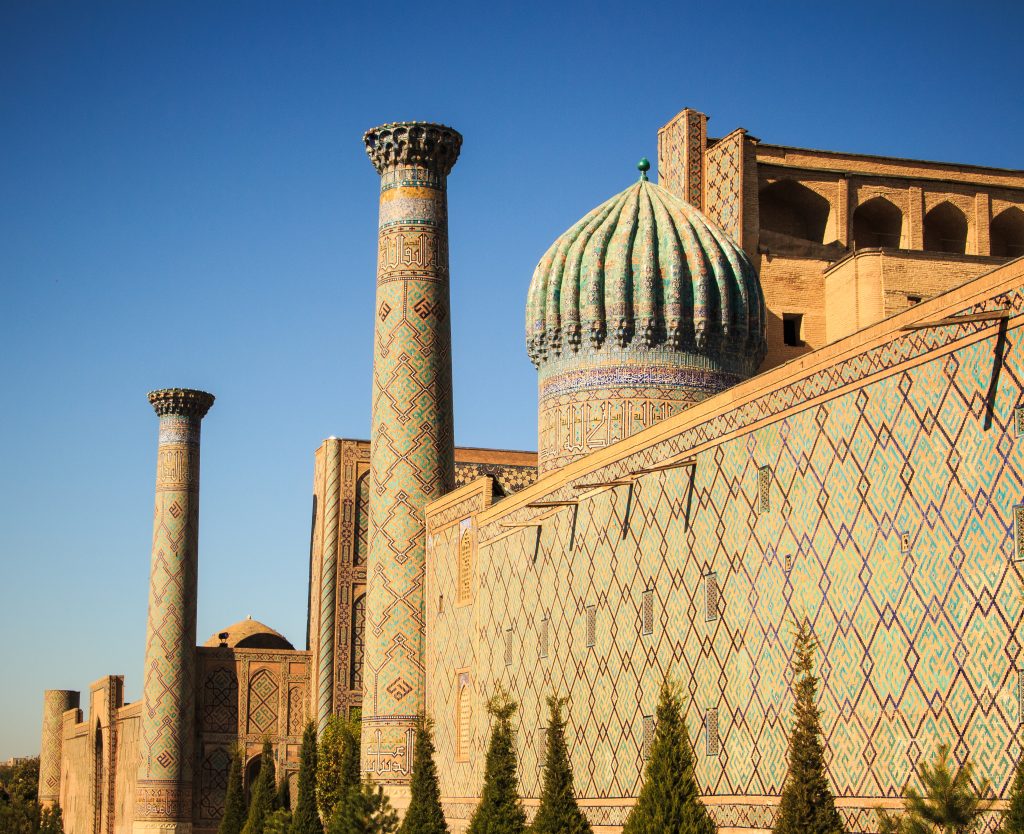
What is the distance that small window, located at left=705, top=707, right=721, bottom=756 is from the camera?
37.9ft

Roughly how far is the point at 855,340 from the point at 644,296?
646 cm

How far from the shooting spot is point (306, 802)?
18.7 meters

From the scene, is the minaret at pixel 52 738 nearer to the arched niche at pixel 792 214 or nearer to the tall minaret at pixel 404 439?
the tall minaret at pixel 404 439

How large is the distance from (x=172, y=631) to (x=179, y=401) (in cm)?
365

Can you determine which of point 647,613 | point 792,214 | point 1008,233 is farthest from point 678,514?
point 1008,233

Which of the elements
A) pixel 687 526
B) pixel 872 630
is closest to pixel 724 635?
pixel 687 526

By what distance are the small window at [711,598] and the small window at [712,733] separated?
65cm

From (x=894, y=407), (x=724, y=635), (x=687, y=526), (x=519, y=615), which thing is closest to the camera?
(x=894, y=407)

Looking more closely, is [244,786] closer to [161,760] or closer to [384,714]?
[161,760]

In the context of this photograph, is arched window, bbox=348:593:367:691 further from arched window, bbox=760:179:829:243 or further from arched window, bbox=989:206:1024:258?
arched window, bbox=989:206:1024:258

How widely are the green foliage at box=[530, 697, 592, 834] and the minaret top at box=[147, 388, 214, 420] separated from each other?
15.1m

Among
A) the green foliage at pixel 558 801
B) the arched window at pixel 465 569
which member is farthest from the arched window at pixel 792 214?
the green foliage at pixel 558 801

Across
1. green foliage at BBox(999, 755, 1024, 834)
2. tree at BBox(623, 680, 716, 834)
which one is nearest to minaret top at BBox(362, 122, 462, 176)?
tree at BBox(623, 680, 716, 834)

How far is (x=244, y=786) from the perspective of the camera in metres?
24.5
